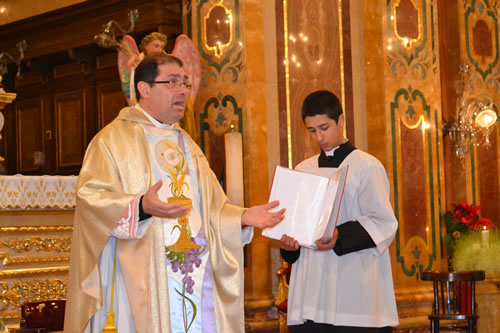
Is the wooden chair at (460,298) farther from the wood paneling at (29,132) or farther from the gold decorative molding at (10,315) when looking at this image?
the wood paneling at (29,132)

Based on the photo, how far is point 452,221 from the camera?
7.80 metres

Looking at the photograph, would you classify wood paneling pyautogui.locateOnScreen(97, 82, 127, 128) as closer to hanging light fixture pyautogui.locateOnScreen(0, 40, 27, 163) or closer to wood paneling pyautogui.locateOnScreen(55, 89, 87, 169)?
wood paneling pyautogui.locateOnScreen(55, 89, 87, 169)

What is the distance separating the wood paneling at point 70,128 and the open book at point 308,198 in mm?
6176

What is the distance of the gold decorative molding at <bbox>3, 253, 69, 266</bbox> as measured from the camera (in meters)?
6.06

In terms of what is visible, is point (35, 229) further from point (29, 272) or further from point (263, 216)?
point (263, 216)

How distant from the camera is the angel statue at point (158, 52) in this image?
6.45m

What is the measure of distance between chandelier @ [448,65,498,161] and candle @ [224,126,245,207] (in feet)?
17.1

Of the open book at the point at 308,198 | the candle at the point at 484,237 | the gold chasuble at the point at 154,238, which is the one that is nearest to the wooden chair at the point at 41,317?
the gold chasuble at the point at 154,238

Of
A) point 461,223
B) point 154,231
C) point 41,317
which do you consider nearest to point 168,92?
point 154,231

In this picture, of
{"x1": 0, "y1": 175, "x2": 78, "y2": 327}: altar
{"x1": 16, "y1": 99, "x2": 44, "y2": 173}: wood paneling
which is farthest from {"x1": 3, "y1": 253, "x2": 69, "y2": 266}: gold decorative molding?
{"x1": 16, "y1": 99, "x2": 44, "y2": 173}: wood paneling

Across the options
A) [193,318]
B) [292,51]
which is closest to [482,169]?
[292,51]

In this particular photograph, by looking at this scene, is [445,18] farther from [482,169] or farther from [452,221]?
[452,221]

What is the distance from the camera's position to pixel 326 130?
147 inches

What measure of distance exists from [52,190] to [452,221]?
146 inches
